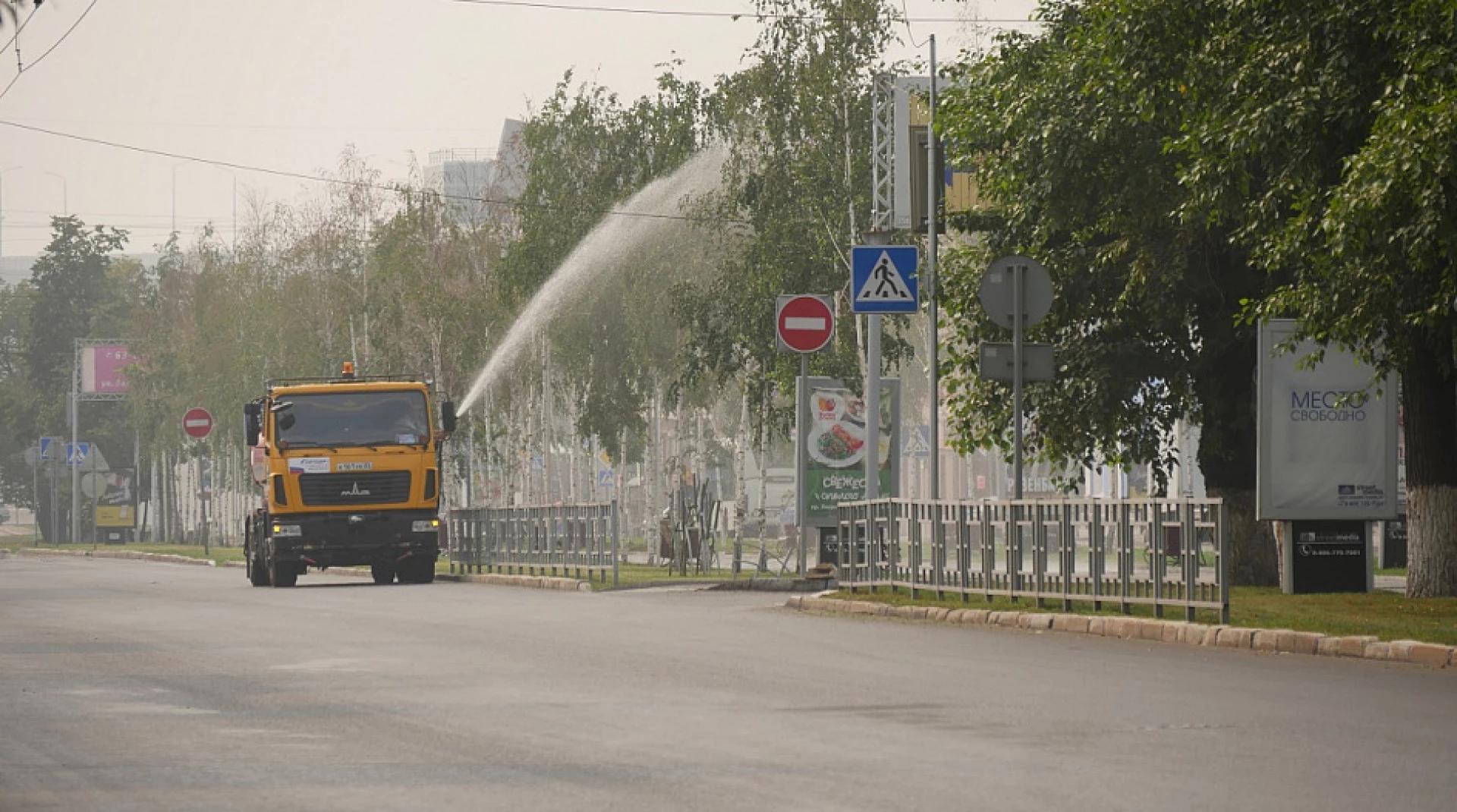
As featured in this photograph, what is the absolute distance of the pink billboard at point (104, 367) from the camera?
97.6 meters

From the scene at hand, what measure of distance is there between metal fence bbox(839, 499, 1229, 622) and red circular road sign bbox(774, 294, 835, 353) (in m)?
2.45

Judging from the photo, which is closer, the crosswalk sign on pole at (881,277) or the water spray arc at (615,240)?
the crosswalk sign on pole at (881,277)

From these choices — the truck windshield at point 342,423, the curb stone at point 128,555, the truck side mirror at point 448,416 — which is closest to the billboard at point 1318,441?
the truck side mirror at point 448,416

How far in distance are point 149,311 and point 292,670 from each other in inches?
3404

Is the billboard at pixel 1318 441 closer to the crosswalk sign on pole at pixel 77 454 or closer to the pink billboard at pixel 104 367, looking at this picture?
the crosswalk sign on pole at pixel 77 454

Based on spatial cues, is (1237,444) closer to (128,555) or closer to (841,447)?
(841,447)

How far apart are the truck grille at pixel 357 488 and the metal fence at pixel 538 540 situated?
1.78 m

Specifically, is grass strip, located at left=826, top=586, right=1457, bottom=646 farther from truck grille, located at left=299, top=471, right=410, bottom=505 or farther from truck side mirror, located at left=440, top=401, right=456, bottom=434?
truck grille, located at left=299, top=471, right=410, bottom=505

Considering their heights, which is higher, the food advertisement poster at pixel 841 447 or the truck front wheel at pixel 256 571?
the food advertisement poster at pixel 841 447

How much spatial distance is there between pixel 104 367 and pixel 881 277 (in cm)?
7820

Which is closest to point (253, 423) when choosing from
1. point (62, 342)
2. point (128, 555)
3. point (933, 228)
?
point (933, 228)

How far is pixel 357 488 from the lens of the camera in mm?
34344

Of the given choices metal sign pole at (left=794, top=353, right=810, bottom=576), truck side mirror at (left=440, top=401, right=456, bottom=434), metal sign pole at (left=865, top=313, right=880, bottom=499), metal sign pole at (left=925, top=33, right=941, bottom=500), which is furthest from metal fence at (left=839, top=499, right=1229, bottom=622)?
truck side mirror at (left=440, top=401, right=456, bottom=434)

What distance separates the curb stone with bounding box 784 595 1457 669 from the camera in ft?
51.9
